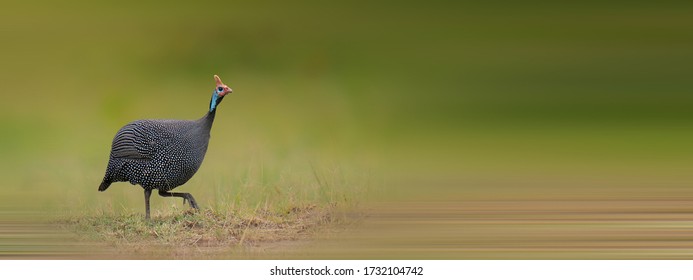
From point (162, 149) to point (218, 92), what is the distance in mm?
557

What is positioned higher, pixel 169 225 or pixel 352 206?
pixel 352 206

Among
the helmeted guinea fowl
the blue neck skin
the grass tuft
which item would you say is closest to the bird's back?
the helmeted guinea fowl

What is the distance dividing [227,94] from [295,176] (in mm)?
782

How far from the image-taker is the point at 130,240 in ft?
19.9

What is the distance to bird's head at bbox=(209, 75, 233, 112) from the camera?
628 centimetres

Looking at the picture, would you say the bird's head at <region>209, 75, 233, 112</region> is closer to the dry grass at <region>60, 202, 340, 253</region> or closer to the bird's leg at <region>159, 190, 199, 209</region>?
the bird's leg at <region>159, 190, 199, 209</region>

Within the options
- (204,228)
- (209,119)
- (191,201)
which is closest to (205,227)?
(204,228)

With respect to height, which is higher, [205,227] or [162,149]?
[162,149]

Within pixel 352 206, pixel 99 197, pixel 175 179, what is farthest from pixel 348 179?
pixel 99 197

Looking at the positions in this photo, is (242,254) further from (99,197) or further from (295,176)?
(99,197)

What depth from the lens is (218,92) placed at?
20.7ft

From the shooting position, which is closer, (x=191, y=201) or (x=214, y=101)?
(x=214, y=101)

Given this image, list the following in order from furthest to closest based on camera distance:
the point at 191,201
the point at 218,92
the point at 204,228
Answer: the point at 191,201 → the point at 218,92 → the point at 204,228

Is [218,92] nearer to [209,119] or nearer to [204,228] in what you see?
[209,119]
